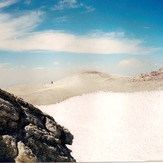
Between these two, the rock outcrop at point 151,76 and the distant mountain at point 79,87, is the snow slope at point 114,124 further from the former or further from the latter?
the rock outcrop at point 151,76

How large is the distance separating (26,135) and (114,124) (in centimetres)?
1200

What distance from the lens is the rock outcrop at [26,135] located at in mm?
7848

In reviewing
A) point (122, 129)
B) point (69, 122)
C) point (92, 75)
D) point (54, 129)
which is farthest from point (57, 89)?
point (54, 129)

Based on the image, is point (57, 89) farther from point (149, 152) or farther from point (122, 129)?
point (149, 152)

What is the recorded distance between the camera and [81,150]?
16516mm

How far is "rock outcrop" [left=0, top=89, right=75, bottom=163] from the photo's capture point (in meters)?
7.85

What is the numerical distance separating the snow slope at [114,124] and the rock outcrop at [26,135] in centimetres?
638

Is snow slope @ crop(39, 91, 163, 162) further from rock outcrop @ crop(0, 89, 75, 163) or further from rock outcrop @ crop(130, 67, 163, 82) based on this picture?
rock outcrop @ crop(0, 89, 75, 163)

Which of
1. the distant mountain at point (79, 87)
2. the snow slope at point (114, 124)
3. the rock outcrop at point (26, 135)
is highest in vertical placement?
the rock outcrop at point (26, 135)

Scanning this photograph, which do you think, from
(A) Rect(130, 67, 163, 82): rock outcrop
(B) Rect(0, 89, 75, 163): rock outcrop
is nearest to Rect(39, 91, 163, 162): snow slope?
(A) Rect(130, 67, 163, 82): rock outcrop

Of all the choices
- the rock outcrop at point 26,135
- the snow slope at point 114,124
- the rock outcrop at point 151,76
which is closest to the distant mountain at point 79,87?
the rock outcrop at point 151,76

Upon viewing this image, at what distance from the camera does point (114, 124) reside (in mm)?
19906

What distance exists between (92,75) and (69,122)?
1284cm

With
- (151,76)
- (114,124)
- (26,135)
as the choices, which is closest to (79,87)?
(151,76)
